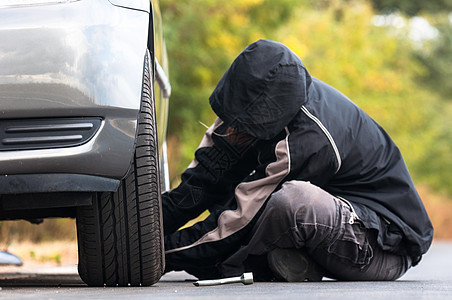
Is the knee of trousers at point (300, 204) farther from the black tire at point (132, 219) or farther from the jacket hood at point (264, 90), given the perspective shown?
the black tire at point (132, 219)

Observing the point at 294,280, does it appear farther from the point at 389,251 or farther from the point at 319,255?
the point at 389,251

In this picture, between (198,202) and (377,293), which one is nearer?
(377,293)

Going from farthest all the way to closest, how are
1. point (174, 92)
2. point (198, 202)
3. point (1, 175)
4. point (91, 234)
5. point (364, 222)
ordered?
point (174, 92) < point (198, 202) < point (364, 222) < point (91, 234) < point (1, 175)

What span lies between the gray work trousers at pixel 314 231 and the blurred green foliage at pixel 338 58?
11.5 feet

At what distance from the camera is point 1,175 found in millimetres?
2936

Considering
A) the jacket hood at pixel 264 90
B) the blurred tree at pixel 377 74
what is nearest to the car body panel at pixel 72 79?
the jacket hood at pixel 264 90

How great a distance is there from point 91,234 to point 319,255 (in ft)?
3.42

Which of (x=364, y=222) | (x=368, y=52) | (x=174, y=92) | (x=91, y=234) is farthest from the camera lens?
(x=368, y=52)

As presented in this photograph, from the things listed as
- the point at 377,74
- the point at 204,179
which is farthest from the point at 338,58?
the point at 204,179

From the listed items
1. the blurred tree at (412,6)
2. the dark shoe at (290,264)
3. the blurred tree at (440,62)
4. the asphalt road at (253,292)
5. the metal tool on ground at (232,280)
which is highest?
the blurred tree at (412,6)

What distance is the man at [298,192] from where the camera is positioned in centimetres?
362

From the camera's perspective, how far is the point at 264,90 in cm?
368

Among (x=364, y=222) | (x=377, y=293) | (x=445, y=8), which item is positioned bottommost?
(x=377, y=293)

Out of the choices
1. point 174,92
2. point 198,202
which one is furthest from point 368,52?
point 198,202
